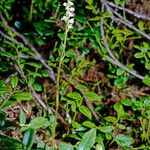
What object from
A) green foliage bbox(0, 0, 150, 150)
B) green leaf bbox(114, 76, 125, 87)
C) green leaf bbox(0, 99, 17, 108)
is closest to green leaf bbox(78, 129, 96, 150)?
green foliage bbox(0, 0, 150, 150)

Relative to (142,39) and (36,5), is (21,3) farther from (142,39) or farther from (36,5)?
(142,39)

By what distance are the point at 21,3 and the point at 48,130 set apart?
117 cm

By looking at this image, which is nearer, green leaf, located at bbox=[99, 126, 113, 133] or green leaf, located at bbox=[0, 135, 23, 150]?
green leaf, located at bbox=[0, 135, 23, 150]

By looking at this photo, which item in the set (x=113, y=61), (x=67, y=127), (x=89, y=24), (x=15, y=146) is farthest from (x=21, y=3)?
(x=15, y=146)

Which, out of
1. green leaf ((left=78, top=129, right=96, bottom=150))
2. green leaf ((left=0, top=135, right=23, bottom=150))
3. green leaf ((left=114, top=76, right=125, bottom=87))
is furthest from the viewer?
green leaf ((left=114, top=76, right=125, bottom=87))

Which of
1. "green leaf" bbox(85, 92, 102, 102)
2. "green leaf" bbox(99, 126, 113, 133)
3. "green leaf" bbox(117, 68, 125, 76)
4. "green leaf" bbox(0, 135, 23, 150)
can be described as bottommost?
"green leaf" bbox(99, 126, 113, 133)

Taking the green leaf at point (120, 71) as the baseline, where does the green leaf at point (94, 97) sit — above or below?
below

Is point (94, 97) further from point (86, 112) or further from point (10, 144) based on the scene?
point (10, 144)

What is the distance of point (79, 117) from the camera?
174cm

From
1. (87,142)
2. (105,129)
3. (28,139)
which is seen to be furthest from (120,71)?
(28,139)

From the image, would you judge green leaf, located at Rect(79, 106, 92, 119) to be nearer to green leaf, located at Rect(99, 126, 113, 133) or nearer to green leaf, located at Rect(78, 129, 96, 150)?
green leaf, located at Rect(99, 126, 113, 133)

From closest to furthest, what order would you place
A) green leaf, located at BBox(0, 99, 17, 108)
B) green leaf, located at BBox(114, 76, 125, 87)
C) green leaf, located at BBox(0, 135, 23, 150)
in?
1. green leaf, located at BBox(0, 135, 23, 150)
2. green leaf, located at BBox(0, 99, 17, 108)
3. green leaf, located at BBox(114, 76, 125, 87)

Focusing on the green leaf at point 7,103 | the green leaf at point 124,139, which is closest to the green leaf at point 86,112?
the green leaf at point 124,139

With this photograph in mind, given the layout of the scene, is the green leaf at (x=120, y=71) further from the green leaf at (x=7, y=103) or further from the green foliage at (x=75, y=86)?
the green leaf at (x=7, y=103)
